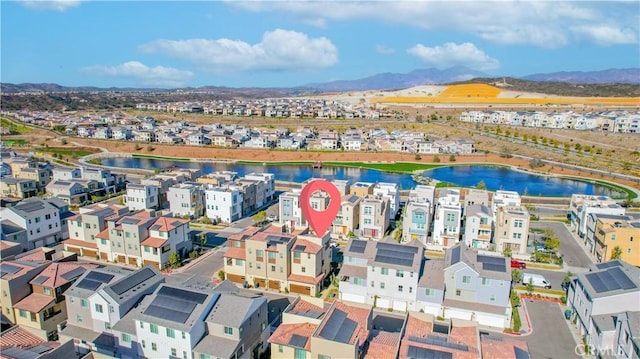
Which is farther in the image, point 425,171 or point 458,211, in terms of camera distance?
point 425,171

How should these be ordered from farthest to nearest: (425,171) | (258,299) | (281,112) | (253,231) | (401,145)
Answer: (281,112)
(401,145)
(425,171)
(253,231)
(258,299)

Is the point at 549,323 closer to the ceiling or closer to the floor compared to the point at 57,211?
closer to the floor

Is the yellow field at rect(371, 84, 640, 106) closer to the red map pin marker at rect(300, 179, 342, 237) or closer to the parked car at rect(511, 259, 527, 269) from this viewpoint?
the parked car at rect(511, 259, 527, 269)

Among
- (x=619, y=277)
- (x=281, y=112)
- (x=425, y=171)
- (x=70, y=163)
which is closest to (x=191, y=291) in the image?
(x=619, y=277)

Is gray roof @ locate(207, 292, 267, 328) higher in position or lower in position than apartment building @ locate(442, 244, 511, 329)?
higher

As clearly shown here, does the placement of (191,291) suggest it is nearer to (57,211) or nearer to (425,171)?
(57,211)

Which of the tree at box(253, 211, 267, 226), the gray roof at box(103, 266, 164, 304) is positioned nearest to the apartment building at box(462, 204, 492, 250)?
the tree at box(253, 211, 267, 226)

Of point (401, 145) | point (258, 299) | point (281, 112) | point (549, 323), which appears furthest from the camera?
point (281, 112)
